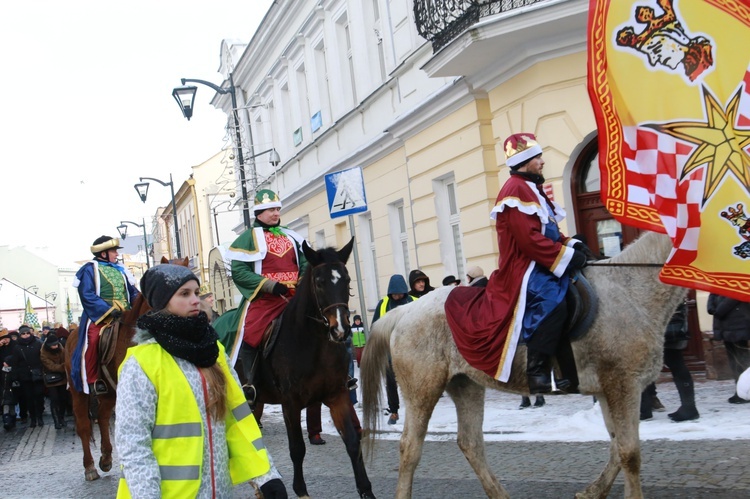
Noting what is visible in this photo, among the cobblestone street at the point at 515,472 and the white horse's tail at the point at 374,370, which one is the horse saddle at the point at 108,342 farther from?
the white horse's tail at the point at 374,370

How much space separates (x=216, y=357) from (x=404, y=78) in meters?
14.4

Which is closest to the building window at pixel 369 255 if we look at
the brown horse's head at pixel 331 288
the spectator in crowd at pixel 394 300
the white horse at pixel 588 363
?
the spectator in crowd at pixel 394 300

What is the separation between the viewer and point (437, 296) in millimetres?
6789

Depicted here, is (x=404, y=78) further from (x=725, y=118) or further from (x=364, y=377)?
(x=725, y=118)

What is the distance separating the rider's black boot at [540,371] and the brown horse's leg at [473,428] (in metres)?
0.82

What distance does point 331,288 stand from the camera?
24.1 ft

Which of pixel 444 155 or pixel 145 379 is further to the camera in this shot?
pixel 444 155

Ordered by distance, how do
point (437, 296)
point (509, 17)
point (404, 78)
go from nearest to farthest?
point (437, 296) → point (509, 17) → point (404, 78)

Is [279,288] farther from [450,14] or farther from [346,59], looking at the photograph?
[346,59]

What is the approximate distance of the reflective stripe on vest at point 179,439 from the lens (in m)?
3.70

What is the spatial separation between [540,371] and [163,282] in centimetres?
286

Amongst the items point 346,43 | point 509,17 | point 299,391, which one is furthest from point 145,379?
point 346,43

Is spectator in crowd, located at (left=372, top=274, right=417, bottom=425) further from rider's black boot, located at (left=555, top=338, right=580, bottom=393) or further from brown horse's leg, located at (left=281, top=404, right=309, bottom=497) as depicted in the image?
Result: rider's black boot, located at (left=555, top=338, right=580, bottom=393)

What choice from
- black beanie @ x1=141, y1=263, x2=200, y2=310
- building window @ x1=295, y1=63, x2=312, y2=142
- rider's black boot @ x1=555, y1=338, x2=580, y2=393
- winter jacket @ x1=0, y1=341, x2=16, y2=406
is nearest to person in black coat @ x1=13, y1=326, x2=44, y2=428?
winter jacket @ x1=0, y1=341, x2=16, y2=406
